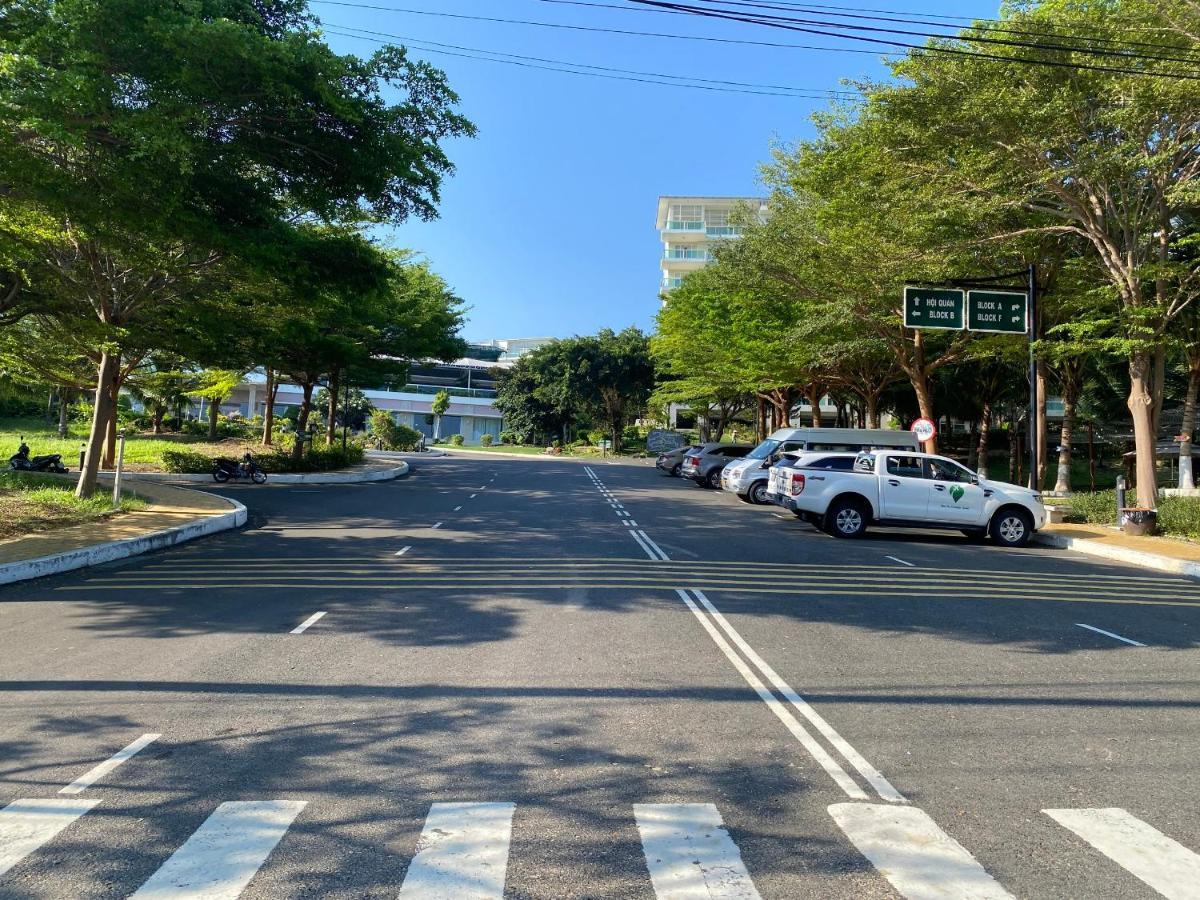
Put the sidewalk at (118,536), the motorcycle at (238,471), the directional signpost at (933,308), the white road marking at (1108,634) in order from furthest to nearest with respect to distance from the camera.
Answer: the motorcycle at (238,471) → the directional signpost at (933,308) → the sidewalk at (118,536) → the white road marking at (1108,634)

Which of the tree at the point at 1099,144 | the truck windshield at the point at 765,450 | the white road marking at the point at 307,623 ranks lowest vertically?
the white road marking at the point at 307,623

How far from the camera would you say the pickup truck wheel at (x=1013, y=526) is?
663 inches

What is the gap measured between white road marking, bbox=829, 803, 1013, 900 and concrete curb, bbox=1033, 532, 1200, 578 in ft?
40.3

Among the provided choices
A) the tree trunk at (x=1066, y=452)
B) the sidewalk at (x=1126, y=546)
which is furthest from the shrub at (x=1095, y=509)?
the tree trunk at (x=1066, y=452)

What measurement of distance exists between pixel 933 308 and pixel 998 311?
5.74 ft

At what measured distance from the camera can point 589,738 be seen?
5105 millimetres

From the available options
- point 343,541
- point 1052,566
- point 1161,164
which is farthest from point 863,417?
point 343,541

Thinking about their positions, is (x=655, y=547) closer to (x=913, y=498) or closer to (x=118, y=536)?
(x=913, y=498)

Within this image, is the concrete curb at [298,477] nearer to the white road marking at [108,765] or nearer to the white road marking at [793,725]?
the white road marking at [793,725]

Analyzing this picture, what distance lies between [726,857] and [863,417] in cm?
5150

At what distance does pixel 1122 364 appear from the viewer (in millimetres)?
31766

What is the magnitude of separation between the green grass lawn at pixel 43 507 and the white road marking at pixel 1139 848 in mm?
14300

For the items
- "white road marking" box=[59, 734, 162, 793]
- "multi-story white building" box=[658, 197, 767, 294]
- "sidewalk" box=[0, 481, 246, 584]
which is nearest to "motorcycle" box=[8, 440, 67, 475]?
"sidewalk" box=[0, 481, 246, 584]

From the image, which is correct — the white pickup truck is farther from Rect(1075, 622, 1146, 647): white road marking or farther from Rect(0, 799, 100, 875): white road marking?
Rect(0, 799, 100, 875): white road marking
